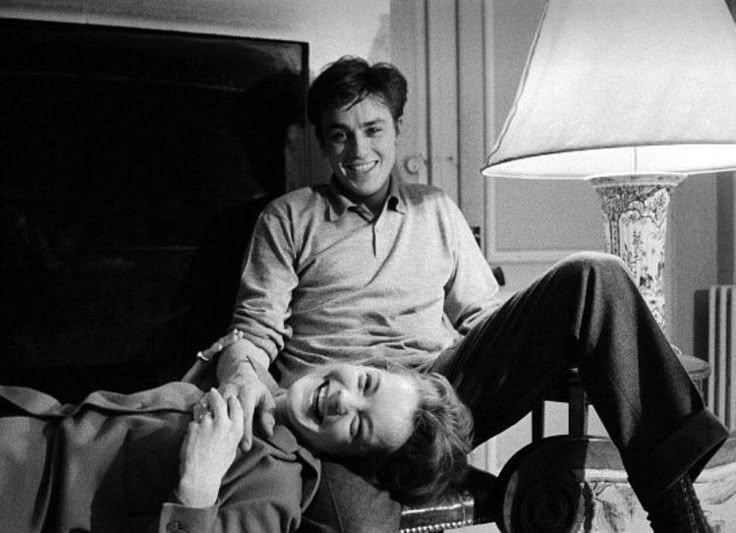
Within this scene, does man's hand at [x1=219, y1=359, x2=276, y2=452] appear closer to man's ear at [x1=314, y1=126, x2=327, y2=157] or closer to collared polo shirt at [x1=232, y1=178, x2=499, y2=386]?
collared polo shirt at [x1=232, y1=178, x2=499, y2=386]

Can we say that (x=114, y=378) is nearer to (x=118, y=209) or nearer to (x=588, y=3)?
(x=118, y=209)

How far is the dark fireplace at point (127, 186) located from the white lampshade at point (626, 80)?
56cm

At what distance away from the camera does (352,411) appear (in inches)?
42.5

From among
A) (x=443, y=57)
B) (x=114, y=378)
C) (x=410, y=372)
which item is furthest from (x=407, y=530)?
(x=443, y=57)

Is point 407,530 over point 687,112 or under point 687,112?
under

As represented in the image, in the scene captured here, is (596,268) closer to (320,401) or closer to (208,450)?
(320,401)

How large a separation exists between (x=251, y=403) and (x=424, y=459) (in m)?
0.25

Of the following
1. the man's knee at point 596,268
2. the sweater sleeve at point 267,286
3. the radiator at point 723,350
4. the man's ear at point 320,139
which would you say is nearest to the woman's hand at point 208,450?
the sweater sleeve at point 267,286

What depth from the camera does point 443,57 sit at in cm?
203

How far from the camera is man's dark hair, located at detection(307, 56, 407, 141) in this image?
5.26 feet

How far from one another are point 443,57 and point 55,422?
4.46 feet

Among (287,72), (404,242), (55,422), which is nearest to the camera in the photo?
(55,422)

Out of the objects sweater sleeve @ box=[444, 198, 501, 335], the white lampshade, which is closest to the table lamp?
the white lampshade

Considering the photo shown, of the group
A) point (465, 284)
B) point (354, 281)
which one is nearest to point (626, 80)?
point (465, 284)
